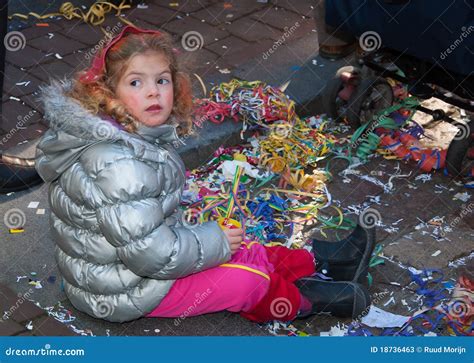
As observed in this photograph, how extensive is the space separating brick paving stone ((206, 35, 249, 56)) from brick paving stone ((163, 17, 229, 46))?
7 cm

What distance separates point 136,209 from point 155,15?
390cm

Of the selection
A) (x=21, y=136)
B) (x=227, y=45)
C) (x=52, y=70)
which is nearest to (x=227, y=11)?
(x=227, y=45)

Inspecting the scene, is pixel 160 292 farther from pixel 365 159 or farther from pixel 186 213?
pixel 365 159

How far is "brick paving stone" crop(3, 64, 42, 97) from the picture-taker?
5367 mm

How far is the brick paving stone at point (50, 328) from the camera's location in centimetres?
346

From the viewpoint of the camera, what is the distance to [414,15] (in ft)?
13.9

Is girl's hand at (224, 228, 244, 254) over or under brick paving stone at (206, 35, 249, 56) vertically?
under

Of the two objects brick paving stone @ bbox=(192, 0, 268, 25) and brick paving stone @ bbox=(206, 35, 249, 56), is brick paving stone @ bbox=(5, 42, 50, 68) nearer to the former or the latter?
brick paving stone @ bbox=(206, 35, 249, 56)

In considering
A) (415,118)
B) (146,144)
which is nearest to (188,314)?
(146,144)

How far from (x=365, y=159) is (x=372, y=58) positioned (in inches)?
22.9

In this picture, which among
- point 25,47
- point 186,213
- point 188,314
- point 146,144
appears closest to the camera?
point 146,144

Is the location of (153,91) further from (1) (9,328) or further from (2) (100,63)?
(1) (9,328)

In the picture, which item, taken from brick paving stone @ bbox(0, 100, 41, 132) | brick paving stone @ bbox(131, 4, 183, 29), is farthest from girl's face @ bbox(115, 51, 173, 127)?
brick paving stone @ bbox(131, 4, 183, 29)

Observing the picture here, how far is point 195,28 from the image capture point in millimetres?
6402
